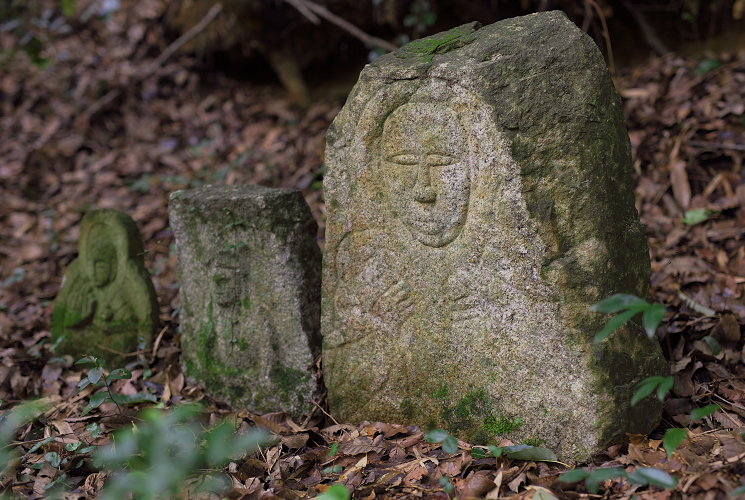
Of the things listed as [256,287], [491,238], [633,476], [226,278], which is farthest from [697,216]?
[226,278]

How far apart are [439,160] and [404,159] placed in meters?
0.14

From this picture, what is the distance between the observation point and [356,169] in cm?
281

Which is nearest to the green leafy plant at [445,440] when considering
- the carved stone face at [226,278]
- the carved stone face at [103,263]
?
the carved stone face at [226,278]

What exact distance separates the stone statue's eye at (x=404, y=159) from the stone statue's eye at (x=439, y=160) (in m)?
0.05

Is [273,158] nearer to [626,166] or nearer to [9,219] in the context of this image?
[9,219]

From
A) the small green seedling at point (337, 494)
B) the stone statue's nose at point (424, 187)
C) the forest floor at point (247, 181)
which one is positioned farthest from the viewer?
the stone statue's nose at point (424, 187)

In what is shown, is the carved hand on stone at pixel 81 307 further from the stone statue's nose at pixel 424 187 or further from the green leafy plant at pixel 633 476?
the green leafy plant at pixel 633 476

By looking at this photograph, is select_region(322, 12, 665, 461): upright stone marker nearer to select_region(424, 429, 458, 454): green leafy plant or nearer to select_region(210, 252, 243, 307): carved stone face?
select_region(424, 429, 458, 454): green leafy plant

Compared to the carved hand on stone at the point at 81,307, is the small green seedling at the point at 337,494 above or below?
below

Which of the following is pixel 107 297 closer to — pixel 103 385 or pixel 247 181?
pixel 103 385

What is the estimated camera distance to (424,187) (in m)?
2.66

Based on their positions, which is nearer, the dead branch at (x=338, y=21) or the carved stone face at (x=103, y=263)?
A: the carved stone face at (x=103, y=263)

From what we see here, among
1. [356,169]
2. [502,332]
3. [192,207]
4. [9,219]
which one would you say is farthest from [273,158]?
[502,332]

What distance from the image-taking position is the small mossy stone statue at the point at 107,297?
3.68 metres
